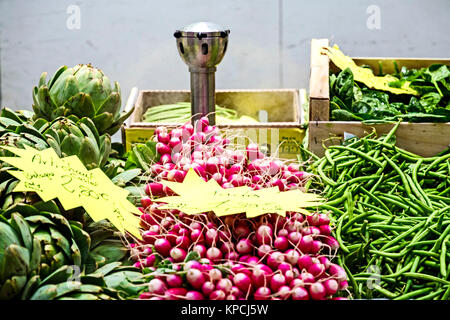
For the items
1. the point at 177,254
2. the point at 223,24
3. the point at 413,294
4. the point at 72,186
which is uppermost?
the point at 223,24

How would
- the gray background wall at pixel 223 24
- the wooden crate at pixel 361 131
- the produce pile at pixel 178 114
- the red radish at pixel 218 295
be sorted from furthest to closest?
the gray background wall at pixel 223 24 → the produce pile at pixel 178 114 → the wooden crate at pixel 361 131 → the red radish at pixel 218 295

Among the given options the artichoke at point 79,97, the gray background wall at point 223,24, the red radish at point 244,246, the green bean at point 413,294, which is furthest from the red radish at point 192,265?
the gray background wall at point 223,24

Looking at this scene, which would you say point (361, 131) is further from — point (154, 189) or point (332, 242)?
point (154, 189)

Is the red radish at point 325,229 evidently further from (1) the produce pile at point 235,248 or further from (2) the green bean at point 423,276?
(2) the green bean at point 423,276

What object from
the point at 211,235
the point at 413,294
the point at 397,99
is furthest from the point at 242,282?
the point at 397,99

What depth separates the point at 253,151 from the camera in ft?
4.74

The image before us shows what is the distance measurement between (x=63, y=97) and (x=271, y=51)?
2345mm

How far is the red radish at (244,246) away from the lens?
112 centimetres

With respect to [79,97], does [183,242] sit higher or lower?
lower

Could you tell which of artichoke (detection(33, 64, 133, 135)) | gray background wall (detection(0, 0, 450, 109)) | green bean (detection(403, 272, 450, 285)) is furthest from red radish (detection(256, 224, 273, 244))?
gray background wall (detection(0, 0, 450, 109))

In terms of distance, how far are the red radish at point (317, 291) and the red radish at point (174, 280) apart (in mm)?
256

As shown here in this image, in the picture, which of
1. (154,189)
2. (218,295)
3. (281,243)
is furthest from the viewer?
(154,189)

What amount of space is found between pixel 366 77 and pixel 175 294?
5.48 ft

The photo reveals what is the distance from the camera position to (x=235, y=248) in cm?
115
